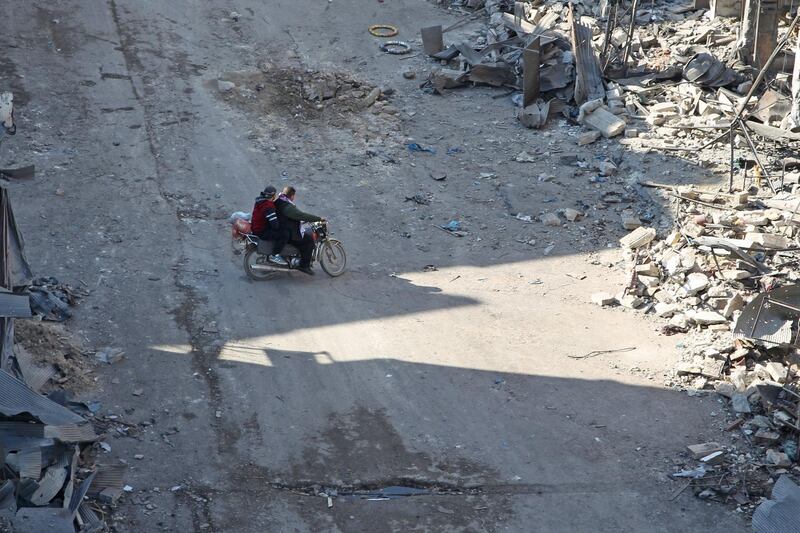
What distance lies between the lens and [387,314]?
11.4 m

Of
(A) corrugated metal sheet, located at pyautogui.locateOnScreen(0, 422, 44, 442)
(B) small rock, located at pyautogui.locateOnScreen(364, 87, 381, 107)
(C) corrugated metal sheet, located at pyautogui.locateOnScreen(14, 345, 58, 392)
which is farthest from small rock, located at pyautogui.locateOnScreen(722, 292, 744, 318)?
(B) small rock, located at pyautogui.locateOnScreen(364, 87, 381, 107)

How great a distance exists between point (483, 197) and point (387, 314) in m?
3.99

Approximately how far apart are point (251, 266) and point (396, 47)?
9784 mm

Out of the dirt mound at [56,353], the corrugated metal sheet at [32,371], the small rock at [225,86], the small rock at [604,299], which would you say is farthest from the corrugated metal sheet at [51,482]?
the small rock at [225,86]

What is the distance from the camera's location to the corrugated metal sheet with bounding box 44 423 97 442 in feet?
23.9

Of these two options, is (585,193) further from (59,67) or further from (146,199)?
(59,67)

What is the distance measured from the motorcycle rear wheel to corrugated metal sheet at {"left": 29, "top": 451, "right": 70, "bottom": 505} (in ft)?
15.7

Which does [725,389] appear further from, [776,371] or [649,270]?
[649,270]

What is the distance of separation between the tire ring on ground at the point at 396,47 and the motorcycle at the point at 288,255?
8921 mm

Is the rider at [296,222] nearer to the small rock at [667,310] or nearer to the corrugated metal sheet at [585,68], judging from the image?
the small rock at [667,310]

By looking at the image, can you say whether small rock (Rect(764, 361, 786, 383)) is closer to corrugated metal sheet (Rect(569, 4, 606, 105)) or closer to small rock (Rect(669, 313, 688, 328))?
small rock (Rect(669, 313, 688, 328))

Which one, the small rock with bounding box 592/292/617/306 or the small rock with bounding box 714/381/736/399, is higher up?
the small rock with bounding box 714/381/736/399

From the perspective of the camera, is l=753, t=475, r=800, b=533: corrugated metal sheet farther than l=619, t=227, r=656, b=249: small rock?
No

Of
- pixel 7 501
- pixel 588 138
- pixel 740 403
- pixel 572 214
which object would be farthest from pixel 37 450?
pixel 588 138
